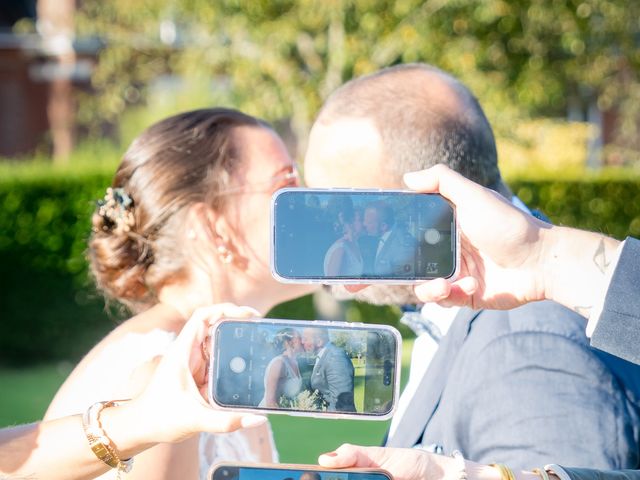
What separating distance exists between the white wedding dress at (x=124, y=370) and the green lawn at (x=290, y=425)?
188 inches

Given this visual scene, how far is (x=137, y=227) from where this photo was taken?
9.83 ft

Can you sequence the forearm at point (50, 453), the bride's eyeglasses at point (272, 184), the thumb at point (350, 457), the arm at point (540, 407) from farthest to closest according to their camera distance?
1. the bride's eyeglasses at point (272, 184)
2. the arm at point (540, 407)
3. the forearm at point (50, 453)
4. the thumb at point (350, 457)

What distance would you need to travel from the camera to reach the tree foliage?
1181 centimetres

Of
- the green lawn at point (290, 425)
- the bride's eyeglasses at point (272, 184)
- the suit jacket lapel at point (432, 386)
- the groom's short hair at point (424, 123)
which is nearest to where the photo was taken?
the suit jacket lapel at point (432, 386)

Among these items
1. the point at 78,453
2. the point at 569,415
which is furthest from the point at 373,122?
the point at 78,453

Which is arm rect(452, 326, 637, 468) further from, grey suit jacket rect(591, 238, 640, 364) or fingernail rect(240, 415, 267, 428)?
fingernail rect(240, 415, 267, 428)

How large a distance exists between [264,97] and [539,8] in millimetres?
3710

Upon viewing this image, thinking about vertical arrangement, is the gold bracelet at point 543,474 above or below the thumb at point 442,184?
below

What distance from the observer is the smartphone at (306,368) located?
1732mm

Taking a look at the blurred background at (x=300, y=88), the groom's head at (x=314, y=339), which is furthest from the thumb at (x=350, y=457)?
the blurred background at (x=300, y=88)

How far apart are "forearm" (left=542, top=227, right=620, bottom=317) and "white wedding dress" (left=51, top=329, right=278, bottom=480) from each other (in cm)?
105

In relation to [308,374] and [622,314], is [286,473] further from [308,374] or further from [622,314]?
[622,314]

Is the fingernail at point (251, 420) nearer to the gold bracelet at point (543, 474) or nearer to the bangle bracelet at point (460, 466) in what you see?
the bangle bracelet at point (460, 466)

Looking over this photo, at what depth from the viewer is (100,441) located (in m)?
1.86
